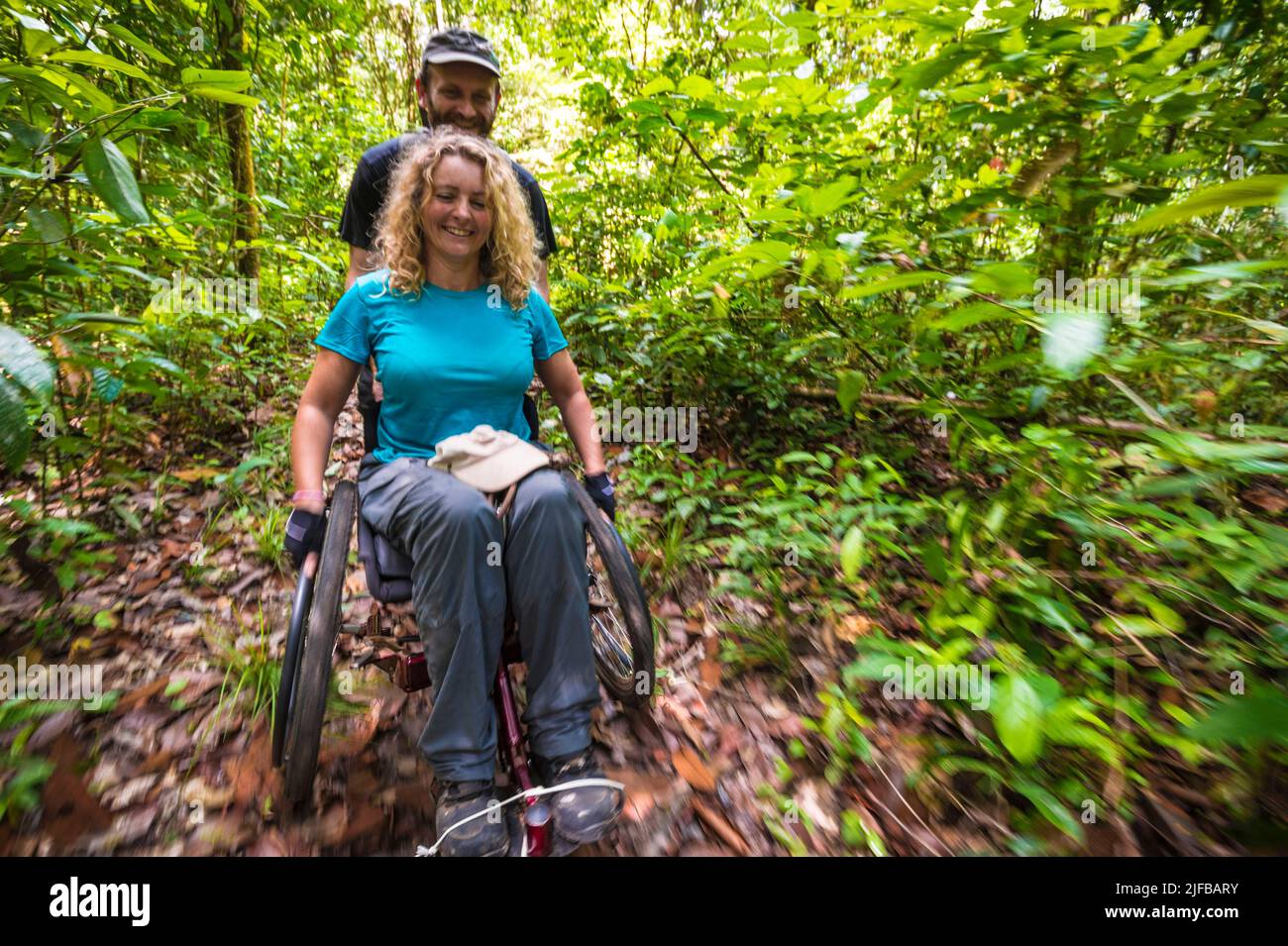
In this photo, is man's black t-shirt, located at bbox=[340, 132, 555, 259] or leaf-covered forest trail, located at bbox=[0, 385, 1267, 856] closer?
leaf-covered forest trail, located at bbox=[0, 385, 1267, 856]

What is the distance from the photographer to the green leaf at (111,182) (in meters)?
1.25

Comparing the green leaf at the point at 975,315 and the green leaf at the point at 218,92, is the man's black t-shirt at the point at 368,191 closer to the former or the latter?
the green leaf at the point at 218,92

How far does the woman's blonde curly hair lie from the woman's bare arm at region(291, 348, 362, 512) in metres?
0.31

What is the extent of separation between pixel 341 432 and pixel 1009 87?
383cm

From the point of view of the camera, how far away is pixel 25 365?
3.76 ft

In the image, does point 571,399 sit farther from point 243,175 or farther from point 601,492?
point 243,175

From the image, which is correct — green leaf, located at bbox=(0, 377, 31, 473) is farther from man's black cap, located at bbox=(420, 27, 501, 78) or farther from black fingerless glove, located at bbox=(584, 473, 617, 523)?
man's black cap, located at bbox=(420, 27, 501, 78)

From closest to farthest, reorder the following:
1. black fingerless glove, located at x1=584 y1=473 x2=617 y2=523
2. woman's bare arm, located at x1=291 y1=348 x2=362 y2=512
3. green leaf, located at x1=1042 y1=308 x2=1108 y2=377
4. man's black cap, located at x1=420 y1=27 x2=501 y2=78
Result: green leaf, located at x1=1042 y1=308 x2=1108 y2=377 < woman's bare arm, located at x1=291 y1=348 x2=362 y2=512 < black fingerless glove, located at x1=584 y1=473 x2=617 y2=523 < man's black cap, located at x1=420 y1=27 x2=501 y2=78

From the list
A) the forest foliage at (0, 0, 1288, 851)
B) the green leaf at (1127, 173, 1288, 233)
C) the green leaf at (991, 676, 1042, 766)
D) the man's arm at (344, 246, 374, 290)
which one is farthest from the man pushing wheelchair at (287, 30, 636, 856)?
the green leaf at (1127, 173, 1288, 233)

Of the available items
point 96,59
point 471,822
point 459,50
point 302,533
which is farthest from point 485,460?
point 459,50

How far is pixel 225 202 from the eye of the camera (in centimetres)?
395

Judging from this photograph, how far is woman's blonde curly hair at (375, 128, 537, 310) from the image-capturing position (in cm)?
181
